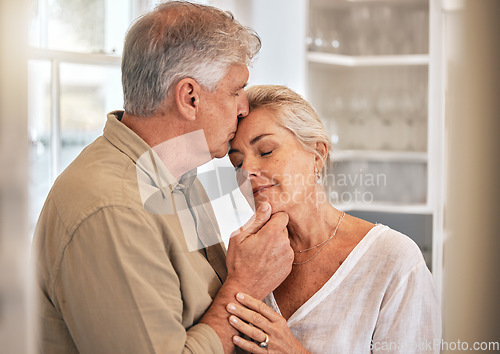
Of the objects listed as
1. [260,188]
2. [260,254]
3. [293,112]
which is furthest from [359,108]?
[260,254]

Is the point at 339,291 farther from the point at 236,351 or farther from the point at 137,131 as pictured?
the point at 137,131

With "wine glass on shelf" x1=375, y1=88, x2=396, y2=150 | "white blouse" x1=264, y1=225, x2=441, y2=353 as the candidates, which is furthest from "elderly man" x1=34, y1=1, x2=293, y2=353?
"wine glass on shelf" x1=375, y1=88, x2=396, y2=150

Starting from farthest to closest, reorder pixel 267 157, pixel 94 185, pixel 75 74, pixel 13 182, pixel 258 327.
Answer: pixel 75 74
pixel 267 157
pixel 258 327
pixel 94 185
pixel 13 182

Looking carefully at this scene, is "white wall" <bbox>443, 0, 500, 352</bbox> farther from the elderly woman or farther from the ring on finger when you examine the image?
the ring on finger

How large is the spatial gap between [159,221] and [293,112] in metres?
0.34

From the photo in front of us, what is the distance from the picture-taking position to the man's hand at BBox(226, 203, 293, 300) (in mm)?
787

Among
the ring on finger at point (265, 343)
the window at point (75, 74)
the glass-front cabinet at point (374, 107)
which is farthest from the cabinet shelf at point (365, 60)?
the ring on finger at point (265, 343)

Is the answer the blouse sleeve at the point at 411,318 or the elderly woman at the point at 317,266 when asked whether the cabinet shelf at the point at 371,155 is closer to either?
the elderly woman at the point at 317,266

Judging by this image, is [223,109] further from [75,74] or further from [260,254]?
[75,74]

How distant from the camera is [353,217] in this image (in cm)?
90

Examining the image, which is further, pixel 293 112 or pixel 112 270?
pixel 293 112

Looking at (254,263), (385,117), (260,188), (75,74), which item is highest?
(75,74)

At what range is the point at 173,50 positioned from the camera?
746 millimetres

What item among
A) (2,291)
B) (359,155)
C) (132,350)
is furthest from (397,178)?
(2,291)
